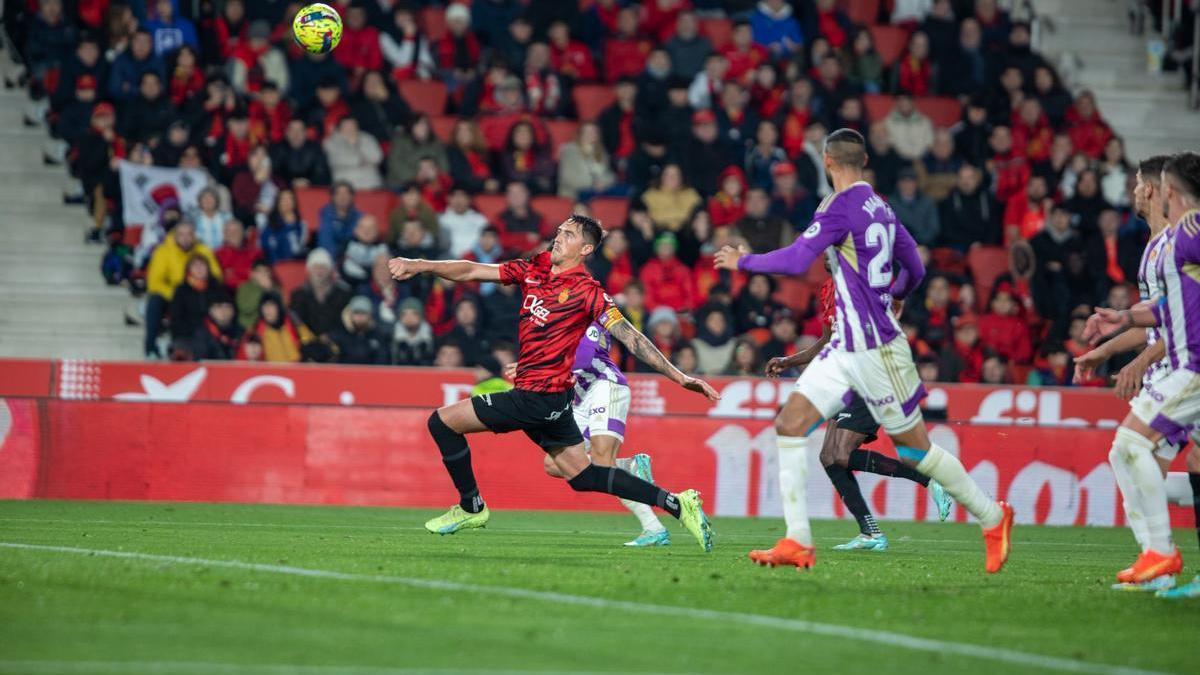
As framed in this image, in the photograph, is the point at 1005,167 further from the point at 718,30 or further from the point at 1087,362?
the point at 1087,362

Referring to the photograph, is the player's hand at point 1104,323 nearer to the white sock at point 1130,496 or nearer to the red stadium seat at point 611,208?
the white sock at point 1130,496

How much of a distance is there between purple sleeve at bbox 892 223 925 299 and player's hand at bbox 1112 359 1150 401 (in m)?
1.30

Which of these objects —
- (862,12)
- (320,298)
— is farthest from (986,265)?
(320,298)

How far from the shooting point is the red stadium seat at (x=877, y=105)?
2406 cm

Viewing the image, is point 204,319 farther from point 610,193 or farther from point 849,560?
point 849,560

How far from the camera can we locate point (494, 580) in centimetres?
923

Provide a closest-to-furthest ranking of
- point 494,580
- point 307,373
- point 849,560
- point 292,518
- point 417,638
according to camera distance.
→ 1. point 417,638
2. point 494,580
3. point 849,560
4. point 292,518
5. point 307,373

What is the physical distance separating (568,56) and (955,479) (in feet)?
47.6

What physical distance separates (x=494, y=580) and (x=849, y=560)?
3365mm

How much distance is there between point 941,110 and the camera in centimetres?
2439

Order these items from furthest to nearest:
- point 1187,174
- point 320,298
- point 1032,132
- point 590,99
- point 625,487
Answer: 1. point 1032,132
2. point 590,99
3. point 320,298
4. point 625,487
5. point 1187,174

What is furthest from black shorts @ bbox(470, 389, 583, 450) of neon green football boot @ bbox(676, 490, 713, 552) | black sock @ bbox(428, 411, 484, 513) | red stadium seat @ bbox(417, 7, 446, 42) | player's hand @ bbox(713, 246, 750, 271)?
red stadium seat @ bbox(417, 7, 446, 42)

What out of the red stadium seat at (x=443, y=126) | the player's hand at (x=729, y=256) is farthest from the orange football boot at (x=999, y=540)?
the red stadium seat at (x=443, y=126)

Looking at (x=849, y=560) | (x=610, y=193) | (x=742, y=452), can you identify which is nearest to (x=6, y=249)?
(x=610, y=193)
